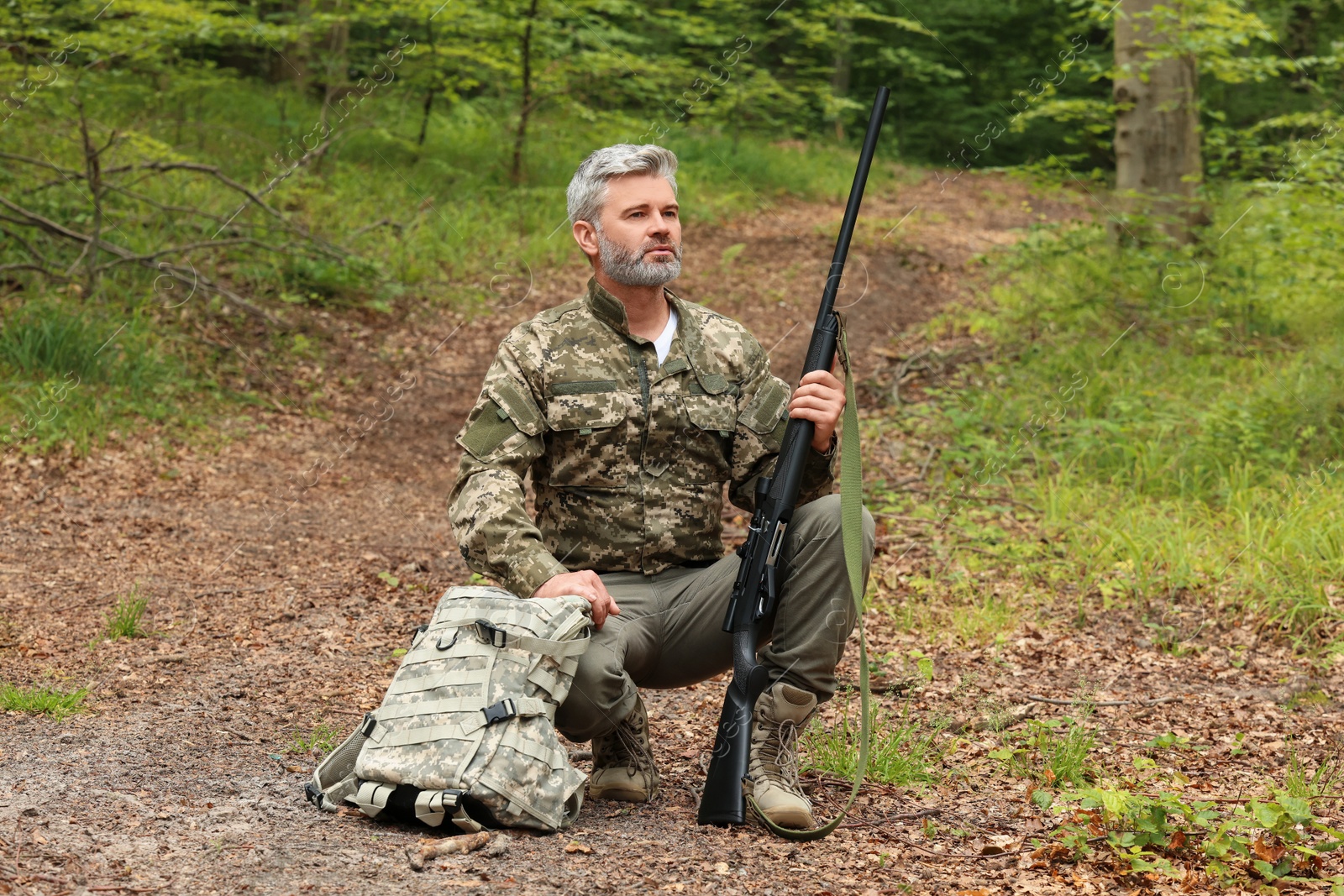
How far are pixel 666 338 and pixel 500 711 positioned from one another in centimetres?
114

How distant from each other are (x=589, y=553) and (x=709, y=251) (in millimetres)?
8255

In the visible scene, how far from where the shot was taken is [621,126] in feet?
36.3

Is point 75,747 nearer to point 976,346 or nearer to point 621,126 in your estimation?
point 976,346

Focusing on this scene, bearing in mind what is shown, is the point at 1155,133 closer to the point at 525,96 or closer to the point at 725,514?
the point at 725,514

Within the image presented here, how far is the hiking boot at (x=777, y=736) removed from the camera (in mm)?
2732

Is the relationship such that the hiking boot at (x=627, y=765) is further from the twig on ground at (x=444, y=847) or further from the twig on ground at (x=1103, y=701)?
the twig on ground at (x=1103, y=701)

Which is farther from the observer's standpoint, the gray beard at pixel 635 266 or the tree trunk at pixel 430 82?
the tree trunk at pixel 430 82

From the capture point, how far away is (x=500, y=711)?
2.44 metres

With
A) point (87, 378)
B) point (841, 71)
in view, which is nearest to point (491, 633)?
point (87, 378)

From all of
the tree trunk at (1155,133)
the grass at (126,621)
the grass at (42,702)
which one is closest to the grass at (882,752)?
the grass at (42,702)

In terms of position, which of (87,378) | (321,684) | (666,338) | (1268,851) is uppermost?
(666,338)

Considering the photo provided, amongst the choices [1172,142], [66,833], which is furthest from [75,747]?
[1172,142]

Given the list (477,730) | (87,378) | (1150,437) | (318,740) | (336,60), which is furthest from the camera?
(336,60)

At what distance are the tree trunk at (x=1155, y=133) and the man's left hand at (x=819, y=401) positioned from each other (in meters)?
5.66
